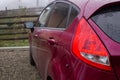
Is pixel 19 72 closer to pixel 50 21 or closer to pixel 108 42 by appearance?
pixel 50 21

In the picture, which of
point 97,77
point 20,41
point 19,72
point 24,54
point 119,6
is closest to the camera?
point 97,77

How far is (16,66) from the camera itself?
8422mm

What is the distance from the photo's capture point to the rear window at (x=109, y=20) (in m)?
3.14

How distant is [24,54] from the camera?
10.0 metres

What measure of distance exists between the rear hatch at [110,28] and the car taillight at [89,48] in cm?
4

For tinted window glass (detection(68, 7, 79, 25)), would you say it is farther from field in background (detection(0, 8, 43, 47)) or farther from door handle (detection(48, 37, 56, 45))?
field in background (detection(0, 8, 43, 47))

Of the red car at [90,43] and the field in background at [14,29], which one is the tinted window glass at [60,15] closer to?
the red car at [90,43]

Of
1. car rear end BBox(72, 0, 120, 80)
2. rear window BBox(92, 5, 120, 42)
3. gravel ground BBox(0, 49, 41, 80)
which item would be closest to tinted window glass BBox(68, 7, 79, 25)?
car rear end BBox(72, 0, 120, 80)

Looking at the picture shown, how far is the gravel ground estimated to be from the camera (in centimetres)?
739

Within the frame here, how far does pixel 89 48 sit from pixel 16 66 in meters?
5.48

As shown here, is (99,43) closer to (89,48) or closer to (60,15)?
(89,48)

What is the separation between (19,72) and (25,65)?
0.80 metres

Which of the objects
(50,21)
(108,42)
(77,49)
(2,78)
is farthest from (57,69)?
(2,78)

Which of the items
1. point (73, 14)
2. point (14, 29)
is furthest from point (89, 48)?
point (14, 29)
